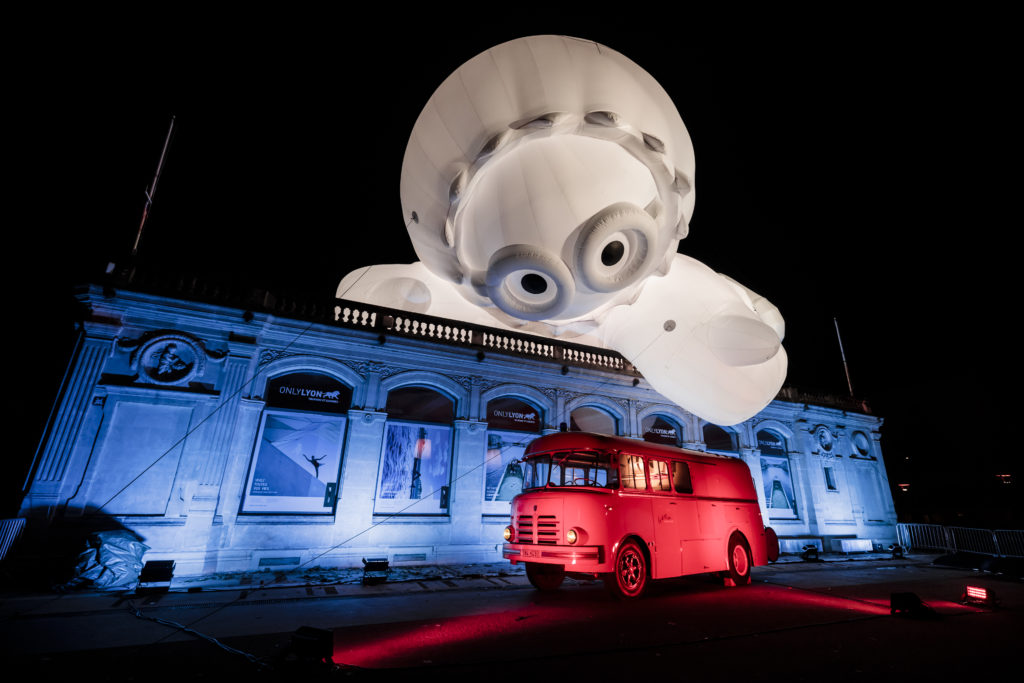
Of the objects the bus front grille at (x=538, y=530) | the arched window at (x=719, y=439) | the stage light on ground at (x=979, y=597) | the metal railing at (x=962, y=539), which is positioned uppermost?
the arched window at (x=719, y=439)

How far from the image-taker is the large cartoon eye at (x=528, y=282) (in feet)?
19.6

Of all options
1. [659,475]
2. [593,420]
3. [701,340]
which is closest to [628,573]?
[659,475]

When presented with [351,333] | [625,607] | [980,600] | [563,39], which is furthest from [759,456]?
[563,39]

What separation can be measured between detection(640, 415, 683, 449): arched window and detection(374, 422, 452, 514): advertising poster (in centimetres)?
748

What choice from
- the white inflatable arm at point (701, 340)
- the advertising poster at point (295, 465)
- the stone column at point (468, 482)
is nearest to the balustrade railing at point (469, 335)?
the stone column at point (468, 482)

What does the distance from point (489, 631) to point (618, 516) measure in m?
3.06

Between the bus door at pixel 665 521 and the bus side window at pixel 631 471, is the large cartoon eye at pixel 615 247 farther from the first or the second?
the bus door at pixel 665 521

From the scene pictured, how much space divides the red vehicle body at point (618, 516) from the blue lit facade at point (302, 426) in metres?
4.30

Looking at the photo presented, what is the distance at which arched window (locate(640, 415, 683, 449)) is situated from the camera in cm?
1574

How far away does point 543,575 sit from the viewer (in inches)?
334

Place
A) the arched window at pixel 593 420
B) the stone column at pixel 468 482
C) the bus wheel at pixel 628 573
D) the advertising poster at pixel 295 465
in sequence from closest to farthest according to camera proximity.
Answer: the bus wheel at pixel 628 573 → the advertising poster at pixel 295 465 → the stone column at pixel 468 482 → the arched window at pixel 593 420

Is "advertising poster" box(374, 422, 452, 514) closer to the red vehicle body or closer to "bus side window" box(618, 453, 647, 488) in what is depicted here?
the red vehicle body

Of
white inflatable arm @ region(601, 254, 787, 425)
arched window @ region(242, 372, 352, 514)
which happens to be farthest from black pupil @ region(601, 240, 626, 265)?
arched window @ region(242, 372, 352, 514)

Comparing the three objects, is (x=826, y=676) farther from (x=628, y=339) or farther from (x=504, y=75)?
(x=504, y=75)
